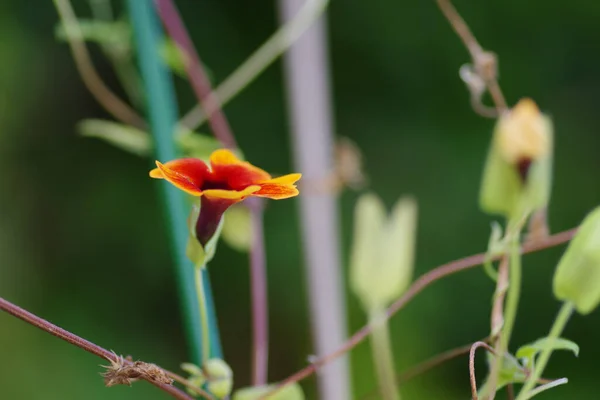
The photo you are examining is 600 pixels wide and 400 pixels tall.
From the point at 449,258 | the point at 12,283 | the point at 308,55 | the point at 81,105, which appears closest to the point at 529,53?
Result: the point at 449,258

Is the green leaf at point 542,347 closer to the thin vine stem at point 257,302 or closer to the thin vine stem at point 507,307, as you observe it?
the thin vine stem at point 507,307

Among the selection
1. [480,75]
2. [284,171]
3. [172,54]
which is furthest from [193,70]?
[284,171]

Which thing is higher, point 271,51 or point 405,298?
point 271,51

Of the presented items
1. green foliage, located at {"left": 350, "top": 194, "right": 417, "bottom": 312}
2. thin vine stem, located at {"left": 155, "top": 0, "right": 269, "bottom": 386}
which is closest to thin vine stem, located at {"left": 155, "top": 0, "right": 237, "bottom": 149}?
thin vine stem, located at {"left": 155, "top": 0, "right": 269, "bottom": 386}

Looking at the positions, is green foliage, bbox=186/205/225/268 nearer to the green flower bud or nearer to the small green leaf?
the green flower bud

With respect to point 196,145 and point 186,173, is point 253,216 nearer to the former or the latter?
point 196,145

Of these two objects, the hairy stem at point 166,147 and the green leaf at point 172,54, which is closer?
the hairy stem at point 166,147

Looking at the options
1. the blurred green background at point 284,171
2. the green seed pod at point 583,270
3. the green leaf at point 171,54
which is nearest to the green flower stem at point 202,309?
the green seed pod at point 583,270
